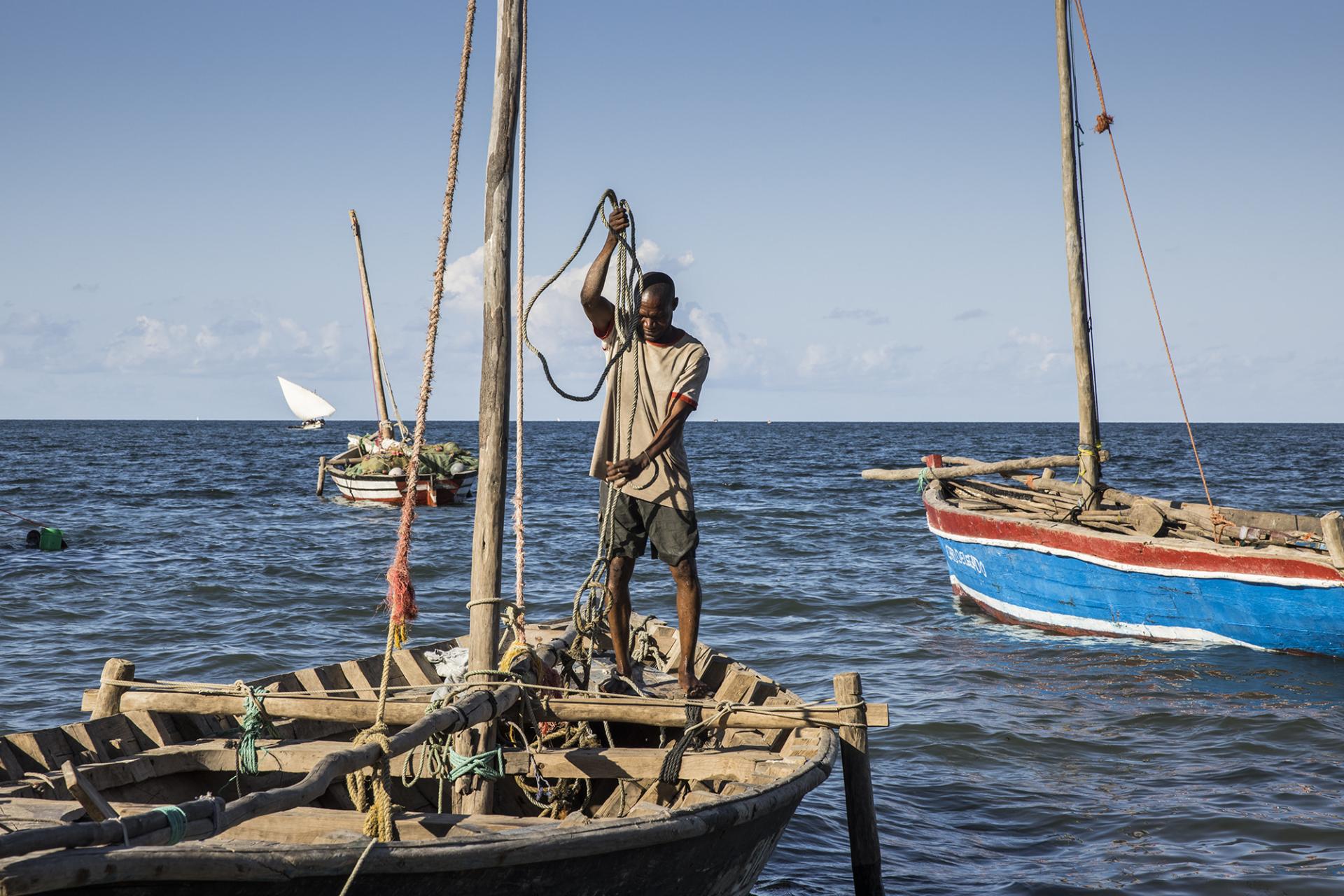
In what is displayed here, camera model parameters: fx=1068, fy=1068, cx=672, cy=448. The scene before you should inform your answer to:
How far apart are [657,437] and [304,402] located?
83.5m

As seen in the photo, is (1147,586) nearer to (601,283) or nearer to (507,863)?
(601,283)

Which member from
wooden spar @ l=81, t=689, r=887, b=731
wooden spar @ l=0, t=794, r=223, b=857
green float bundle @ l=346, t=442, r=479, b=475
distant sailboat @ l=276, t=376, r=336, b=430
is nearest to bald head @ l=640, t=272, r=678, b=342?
wooden spar @ l=81, t=689, r=887, b=731

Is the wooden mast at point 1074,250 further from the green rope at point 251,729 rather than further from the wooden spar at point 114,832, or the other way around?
the wooden spar at point 114,832

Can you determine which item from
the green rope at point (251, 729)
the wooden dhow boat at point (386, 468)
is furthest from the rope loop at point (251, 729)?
the wooden dhow boat at point (386, 468)

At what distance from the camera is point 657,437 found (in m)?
5.59

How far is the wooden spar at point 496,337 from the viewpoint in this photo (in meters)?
4.61

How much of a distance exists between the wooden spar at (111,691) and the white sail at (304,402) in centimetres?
8073

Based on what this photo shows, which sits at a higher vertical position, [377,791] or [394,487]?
[377,791]

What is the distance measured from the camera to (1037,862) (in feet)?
19.7

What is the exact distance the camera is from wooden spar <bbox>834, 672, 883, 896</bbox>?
5121mm

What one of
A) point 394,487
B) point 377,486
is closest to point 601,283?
point 394,487

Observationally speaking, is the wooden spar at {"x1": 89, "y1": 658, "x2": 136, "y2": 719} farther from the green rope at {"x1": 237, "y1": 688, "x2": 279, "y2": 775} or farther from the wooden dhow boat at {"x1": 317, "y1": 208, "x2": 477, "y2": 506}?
the wooden dhow boat at {"x1": 317, "y1": 208, "x2": 477, "y2": 506}

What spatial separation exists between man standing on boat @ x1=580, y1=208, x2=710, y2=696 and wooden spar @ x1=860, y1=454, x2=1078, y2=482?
8313 millimetres

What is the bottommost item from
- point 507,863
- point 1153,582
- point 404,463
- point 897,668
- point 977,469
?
point 897,668
